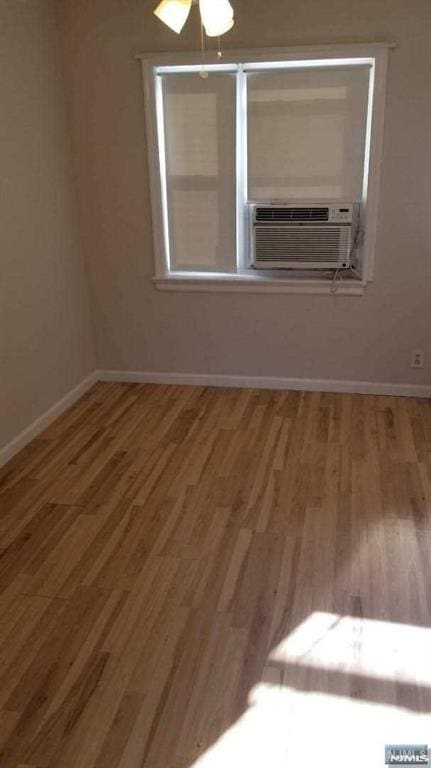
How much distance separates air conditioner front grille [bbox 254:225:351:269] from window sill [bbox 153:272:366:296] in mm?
109

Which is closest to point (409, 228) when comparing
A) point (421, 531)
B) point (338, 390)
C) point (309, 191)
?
point (309, 191)

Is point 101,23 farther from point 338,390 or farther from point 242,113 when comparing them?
point 338,390

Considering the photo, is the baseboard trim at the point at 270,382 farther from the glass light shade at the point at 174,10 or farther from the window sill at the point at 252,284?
the glass light shade at the point at 174,10

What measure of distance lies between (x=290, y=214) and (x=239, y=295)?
0.63 meters

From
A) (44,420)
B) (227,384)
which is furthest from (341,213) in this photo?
(44,420)

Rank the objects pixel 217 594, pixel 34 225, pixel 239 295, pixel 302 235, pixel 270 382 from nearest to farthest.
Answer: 1. pixel 217 594
2. pixel 34 225
3. pixel 302 235
4. pixel 239 295
5. pixel 270 382

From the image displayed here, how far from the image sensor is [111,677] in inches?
70.0

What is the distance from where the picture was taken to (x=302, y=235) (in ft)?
12.0

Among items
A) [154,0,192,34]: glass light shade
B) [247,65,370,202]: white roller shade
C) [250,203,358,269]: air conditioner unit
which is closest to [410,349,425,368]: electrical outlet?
[250,203,358,269]: air conditioner unit

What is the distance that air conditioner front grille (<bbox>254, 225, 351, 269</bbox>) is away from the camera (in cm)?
361

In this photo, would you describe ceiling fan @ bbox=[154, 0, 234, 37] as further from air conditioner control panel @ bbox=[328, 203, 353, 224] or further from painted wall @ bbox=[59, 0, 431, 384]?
air conditioner control panel @ bbox=[328, 203, 353, 224]

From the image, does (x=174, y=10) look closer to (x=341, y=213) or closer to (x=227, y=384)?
(x=341, y=213)

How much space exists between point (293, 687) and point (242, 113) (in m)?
3.17

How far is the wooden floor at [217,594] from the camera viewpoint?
1.61 meters
